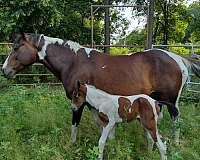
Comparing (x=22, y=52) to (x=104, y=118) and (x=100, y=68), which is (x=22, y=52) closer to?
(x=100, y=68)

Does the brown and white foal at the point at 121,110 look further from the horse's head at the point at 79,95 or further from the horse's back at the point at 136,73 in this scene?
the horse's back at the point at 136,73

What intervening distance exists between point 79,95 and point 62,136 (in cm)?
94

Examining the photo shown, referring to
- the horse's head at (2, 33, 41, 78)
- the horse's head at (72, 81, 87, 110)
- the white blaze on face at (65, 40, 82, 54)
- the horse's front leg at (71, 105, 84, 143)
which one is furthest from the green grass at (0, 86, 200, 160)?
the white blaze on face at (65, 40, 82, 54)

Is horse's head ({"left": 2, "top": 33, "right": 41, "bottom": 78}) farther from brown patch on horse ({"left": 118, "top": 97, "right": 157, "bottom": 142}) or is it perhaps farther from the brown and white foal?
brown patch on horse ({"left": 118, "top": 97, "right": 157, "bottom": 142})

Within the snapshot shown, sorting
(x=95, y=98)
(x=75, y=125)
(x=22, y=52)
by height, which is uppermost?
(x=22, y=52)

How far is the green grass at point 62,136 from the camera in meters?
4.84

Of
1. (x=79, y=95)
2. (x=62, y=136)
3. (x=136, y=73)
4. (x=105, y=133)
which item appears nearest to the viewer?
(x=105, y=133)

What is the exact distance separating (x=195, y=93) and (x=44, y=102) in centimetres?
420

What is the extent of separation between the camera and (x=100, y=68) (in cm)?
544

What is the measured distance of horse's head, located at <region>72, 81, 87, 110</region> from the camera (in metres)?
4.78

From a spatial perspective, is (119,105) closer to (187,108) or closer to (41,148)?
(41,148)

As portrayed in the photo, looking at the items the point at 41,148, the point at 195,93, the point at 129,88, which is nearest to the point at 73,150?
the point at 41,148

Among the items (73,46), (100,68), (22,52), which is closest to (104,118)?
(100,68)

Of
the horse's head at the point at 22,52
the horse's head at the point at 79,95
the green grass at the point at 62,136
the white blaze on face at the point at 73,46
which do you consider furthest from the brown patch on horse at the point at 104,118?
the horse's head at the point at 22,52
